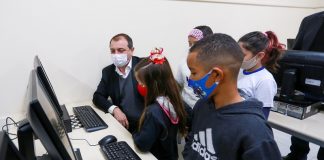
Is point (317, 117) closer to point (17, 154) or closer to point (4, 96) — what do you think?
point (17, 154)

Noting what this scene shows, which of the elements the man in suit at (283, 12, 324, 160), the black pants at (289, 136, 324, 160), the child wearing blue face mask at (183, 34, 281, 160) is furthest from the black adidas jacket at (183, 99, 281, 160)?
the black pants at (289, 136, 324, 160)

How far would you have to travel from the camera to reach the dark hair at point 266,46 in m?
1.59

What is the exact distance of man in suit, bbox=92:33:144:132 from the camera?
1.94 meters

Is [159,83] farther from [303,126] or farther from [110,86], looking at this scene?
[303,126]

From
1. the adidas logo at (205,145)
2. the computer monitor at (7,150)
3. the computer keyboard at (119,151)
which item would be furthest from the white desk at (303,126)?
the computer monitor at (7,150)

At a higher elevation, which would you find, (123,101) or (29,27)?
(29,27)

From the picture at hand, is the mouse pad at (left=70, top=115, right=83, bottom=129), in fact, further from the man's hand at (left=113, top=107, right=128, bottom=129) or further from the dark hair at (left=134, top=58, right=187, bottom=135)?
the dark hair at (left=134, top=58, right=187, bottom=135)

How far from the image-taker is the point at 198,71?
97cm

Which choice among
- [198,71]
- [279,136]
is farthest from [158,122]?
[279,136]

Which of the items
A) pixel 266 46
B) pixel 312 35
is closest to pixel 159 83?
pixel 266 46

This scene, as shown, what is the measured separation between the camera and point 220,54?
93 centimetres

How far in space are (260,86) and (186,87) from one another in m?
0.70

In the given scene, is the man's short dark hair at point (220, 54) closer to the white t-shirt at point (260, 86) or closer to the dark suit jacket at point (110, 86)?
the white t-shirt at point (260, 86)

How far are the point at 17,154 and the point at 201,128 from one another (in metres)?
0.66
